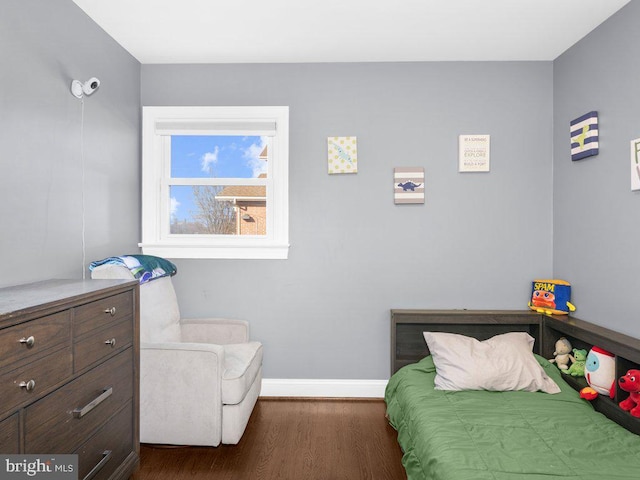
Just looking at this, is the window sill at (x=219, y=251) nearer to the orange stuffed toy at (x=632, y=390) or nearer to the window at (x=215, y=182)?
the window at (x=215, y=182)

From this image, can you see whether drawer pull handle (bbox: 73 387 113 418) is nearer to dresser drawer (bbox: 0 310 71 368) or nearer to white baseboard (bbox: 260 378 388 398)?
dresser drawer (bbox: 0 310 71 368)

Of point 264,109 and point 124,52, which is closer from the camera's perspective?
point 124,52

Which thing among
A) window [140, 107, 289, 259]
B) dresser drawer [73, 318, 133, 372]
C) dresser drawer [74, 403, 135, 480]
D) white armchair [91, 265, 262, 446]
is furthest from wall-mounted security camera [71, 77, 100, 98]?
dresser drawer [74, 403, 135, 480]

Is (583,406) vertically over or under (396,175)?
under

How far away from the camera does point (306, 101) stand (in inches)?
124

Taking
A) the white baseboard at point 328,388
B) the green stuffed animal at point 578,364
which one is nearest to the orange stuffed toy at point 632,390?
the green stuffed animal at point 578,364

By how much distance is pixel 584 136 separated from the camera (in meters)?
2.66

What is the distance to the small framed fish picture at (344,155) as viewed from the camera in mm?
3111

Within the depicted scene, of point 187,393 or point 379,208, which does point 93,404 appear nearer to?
point 187,393

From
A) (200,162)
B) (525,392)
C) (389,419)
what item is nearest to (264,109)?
(200,162)

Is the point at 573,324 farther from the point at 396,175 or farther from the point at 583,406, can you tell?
the point at 396,175

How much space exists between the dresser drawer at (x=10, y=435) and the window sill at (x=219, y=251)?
76.0 inches

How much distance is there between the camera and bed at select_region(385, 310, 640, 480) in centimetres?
166

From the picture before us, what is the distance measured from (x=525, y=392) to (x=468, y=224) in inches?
49.6
